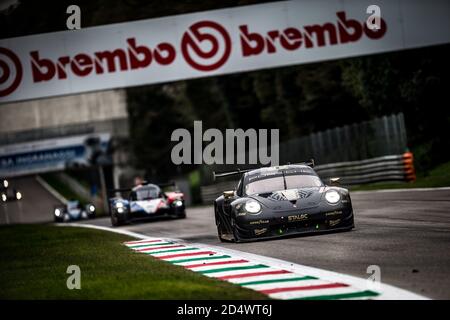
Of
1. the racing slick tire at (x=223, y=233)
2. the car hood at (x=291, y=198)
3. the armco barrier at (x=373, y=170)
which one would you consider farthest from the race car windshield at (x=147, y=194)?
the car hood at (x=291, y=198)

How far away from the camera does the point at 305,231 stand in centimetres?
1396

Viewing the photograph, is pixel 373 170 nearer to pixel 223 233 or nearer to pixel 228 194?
pixel 223 233

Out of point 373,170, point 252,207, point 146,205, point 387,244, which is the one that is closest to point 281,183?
point 252,207

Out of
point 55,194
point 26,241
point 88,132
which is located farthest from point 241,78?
point 26,241

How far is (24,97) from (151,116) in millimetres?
53244

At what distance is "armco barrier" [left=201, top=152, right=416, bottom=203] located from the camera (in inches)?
1147

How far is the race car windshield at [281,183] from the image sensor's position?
14812 millimetres

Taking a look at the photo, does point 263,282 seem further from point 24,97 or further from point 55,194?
point 55,194

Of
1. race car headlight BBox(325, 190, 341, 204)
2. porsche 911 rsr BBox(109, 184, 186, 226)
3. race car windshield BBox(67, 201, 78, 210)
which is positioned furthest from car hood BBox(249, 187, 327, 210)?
race car windshield BBox(67, 201, 78, 210)

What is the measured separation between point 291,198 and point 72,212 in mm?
33080

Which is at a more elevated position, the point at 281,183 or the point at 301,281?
the point at 281,183

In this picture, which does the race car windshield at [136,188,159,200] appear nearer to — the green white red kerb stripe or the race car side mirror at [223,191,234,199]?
the race car side mirror at [223,191,234,199]

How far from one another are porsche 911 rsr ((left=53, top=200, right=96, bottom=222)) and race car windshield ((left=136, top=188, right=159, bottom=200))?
17.9m

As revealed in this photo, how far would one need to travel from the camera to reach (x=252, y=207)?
46.2 ft
